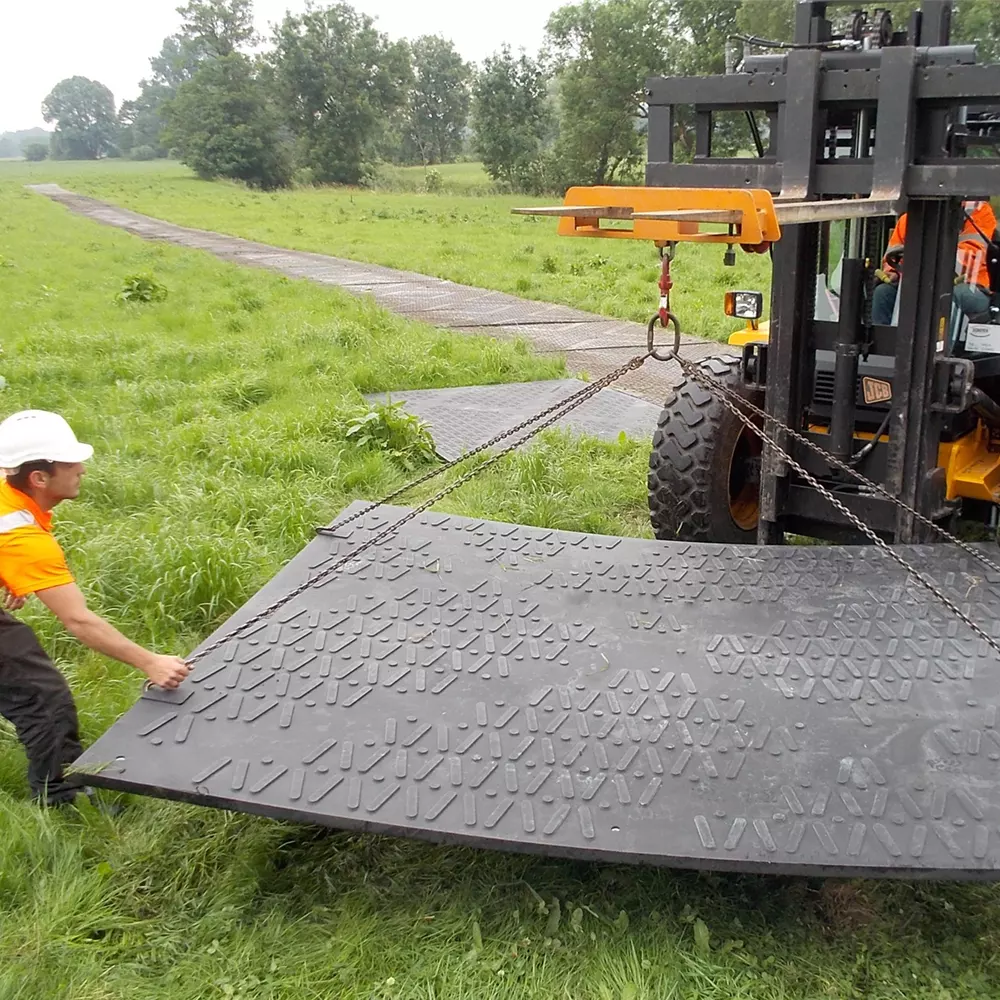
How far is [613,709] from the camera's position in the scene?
2926mm

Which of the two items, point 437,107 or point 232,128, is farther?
point 437,107

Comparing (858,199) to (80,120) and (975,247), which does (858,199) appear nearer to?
(975,247)

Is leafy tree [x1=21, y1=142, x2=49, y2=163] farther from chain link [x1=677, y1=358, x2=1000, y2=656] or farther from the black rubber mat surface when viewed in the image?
chain link [x1=677, y1=358, x2=1000, y2=656]

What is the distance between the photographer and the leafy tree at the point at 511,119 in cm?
4472

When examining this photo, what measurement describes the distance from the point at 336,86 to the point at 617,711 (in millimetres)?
56293

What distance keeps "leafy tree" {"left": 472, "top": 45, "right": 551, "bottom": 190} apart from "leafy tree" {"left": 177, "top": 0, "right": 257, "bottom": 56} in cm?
2418

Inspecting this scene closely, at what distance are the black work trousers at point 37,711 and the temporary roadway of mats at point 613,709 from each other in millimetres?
244

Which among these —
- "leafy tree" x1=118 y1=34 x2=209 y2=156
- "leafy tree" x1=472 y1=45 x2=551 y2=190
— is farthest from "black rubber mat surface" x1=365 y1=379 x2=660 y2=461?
"leafy tree" x1=118 y1=34 x2=209 y2=156

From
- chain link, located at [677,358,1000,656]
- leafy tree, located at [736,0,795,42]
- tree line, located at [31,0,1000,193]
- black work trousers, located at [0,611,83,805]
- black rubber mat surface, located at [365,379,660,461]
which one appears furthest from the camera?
tree line, located at [31,0,1000,193]

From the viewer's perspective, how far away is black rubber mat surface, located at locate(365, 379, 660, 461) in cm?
662

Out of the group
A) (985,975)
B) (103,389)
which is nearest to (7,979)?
(985,975)

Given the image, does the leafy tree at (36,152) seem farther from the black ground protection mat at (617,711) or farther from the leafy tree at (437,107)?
the black ground protection mat at (617,711)

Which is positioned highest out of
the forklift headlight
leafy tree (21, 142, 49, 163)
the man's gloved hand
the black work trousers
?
leafy tree (21, 142, 49, 163)

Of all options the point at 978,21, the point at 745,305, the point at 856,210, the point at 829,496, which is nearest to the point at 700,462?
the point at 745,305
